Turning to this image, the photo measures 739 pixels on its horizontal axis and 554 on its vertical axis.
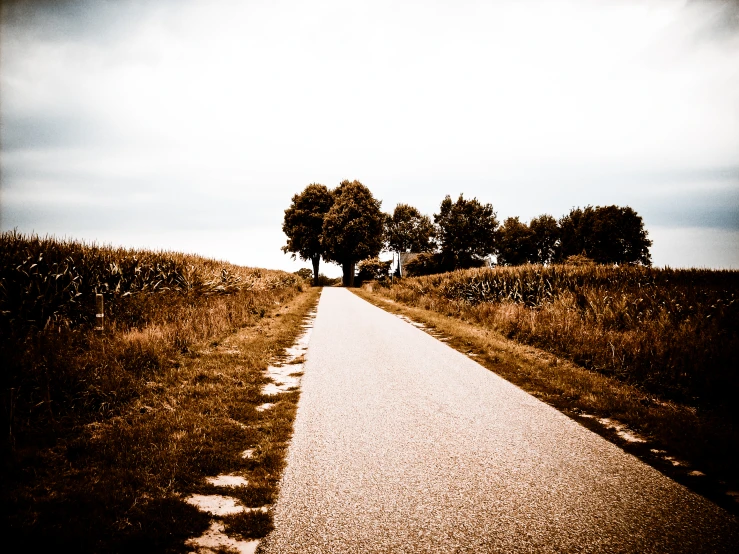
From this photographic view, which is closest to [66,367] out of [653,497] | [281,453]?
[281,453]

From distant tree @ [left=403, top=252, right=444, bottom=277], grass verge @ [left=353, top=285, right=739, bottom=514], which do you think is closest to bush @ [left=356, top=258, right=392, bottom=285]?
distant tree @ [left=403, top=252, right=444, bottom=277]

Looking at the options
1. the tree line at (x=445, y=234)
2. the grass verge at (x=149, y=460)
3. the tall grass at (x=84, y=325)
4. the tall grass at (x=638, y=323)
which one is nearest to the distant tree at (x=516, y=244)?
the tree line at (x=445, y=234)

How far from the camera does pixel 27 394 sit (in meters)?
4.96

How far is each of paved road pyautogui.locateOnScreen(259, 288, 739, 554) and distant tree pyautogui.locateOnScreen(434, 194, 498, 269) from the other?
199 ft

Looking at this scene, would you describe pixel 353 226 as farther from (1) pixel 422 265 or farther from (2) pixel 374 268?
(1) pixel 422 265

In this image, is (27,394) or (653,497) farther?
(27,394)

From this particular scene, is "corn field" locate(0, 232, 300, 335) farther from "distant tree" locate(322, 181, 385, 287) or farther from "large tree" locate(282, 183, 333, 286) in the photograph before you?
"large tree" locate(282, 183, 333, 286)

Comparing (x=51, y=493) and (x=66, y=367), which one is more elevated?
(x=66, y=367)

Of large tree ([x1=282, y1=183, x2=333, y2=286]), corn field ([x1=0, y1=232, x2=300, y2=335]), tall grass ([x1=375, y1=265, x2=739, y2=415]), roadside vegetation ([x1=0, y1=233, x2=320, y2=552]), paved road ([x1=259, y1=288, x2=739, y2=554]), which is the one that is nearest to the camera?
paved road ([x1=259, y1=288, x2=739, y2=554])

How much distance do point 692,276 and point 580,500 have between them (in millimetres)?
16257

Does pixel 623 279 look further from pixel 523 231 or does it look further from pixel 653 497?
pixel 523 231

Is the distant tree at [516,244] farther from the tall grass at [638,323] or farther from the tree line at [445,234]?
the tall grass at [638,323]

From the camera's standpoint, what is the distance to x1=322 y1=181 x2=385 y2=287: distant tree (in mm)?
45375

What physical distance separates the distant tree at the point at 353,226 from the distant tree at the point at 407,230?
3010 centimetres
